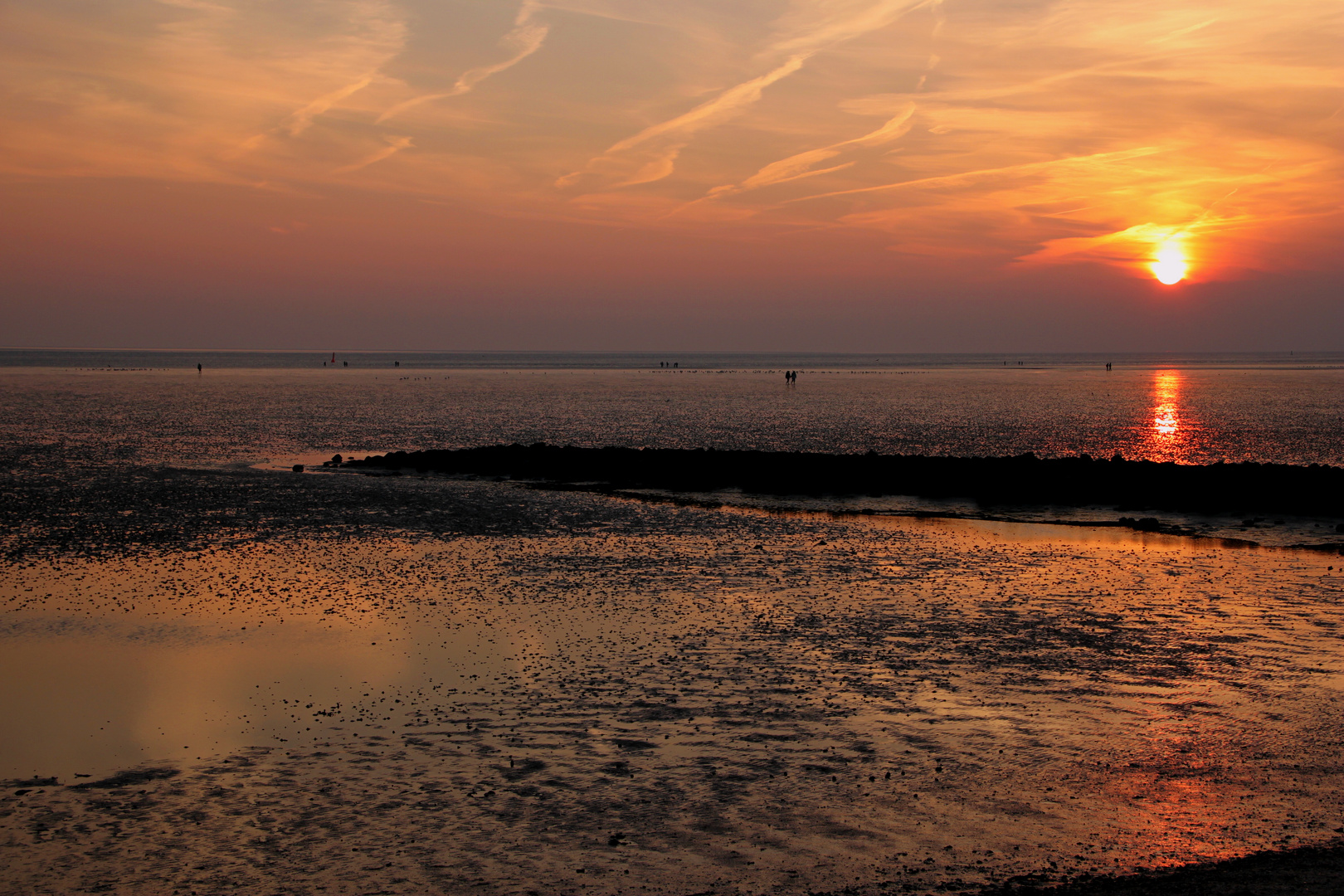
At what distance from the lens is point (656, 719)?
41.8ft

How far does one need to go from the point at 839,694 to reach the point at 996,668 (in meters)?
2.81

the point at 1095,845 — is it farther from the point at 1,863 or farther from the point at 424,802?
the point at 1,863

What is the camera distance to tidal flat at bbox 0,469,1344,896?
30.6 feet

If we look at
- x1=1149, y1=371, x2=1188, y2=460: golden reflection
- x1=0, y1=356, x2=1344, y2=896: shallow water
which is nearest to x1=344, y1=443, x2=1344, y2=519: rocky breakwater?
x1=0, y1=356, x2=1344, y2=896: shallow water

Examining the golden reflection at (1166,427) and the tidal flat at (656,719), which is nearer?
the tidal flat at (656,719)

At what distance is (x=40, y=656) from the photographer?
623 inches

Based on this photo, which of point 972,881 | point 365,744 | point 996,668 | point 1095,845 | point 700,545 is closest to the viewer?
point 972,881

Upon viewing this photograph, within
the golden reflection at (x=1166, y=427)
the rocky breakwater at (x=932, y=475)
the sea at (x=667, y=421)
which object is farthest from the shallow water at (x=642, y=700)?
the golden reflection at (x=1166, y=427)

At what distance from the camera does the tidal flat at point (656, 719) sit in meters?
9.32

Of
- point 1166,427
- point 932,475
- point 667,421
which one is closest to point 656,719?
point 932,475

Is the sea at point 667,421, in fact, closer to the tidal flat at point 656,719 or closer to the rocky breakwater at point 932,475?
the rocky breakwater at point 932,475

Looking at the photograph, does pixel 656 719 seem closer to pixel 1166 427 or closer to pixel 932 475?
pixel 932 475

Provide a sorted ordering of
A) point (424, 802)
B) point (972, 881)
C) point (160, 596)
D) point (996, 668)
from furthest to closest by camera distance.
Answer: point (160, 596) < point (996, 668) < point (424, 802) < point (972, 881)

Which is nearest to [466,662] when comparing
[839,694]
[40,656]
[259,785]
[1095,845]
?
[259,785]
